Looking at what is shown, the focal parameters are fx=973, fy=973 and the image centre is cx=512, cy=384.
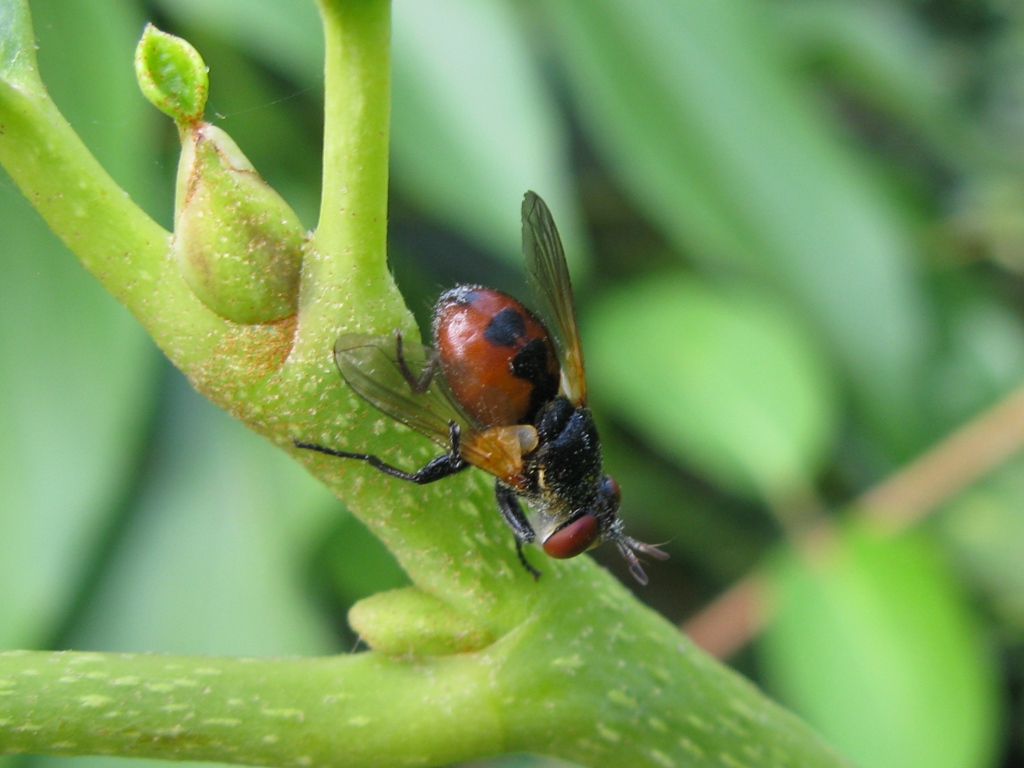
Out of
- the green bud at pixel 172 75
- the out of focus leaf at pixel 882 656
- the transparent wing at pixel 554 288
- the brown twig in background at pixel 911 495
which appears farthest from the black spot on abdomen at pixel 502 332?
the brown twig in background at pixel 911 495

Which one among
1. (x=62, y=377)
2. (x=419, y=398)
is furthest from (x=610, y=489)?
(x=62, y=377)

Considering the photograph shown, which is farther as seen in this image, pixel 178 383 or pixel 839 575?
pixel 178 383

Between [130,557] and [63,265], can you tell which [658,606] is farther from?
[63,265]

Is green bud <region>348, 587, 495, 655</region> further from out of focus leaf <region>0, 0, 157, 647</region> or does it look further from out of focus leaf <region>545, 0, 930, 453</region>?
out of focus leaf <region>545, 0, 930, 453</region>

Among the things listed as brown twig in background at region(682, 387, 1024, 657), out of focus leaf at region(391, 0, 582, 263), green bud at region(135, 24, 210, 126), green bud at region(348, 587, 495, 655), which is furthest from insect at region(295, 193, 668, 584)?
brown twig in background at region(682, 387, 1024, 657)

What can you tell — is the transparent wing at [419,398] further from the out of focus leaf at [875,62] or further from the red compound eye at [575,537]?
the out of focus leaf at [875,62]

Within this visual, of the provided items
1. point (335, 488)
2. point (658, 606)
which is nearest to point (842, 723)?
point (335, 488)
